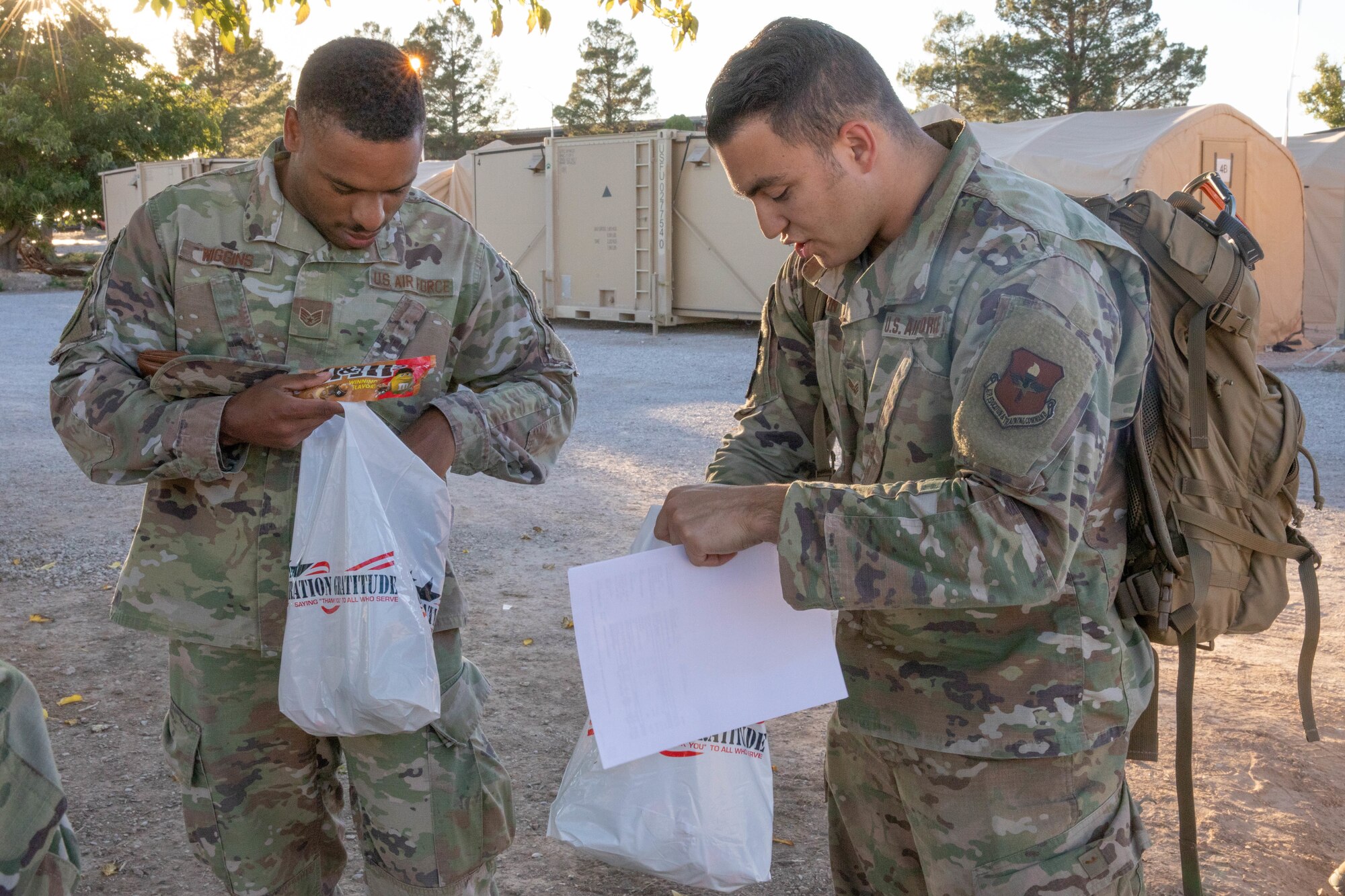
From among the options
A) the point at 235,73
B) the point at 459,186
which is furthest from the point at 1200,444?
the point at 235,73

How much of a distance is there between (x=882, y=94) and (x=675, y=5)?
3.82 metres

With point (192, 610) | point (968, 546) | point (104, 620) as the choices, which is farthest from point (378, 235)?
point (104, 620)

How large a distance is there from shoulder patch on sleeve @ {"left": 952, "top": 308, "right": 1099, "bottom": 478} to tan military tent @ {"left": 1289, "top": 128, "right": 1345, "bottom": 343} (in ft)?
49.9

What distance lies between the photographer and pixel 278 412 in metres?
2.03

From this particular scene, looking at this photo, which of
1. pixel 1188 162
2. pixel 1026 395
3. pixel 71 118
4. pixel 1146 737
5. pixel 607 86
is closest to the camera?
pixel 1026 395

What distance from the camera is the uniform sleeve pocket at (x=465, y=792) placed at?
222 centimetres

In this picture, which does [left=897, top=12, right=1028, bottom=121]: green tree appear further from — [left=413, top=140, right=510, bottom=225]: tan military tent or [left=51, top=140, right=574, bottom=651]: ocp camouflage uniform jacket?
[left=51, top=140, right=574, bottom=651]: ocp camouflage uniform jacket

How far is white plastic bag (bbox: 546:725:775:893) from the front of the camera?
2.02m

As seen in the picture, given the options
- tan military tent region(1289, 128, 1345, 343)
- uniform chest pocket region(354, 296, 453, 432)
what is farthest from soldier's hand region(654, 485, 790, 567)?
tan military tent region(1289, 128, 1345, 343)

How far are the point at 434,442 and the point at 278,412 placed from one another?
302mm

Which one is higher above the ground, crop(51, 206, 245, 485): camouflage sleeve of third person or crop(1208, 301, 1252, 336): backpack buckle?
crop(1208, 301, 1252, 336): backpack buckle

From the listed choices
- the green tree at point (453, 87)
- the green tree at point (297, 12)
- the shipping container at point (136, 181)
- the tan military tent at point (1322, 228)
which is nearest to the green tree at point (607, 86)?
the green tree at point (453, 87)

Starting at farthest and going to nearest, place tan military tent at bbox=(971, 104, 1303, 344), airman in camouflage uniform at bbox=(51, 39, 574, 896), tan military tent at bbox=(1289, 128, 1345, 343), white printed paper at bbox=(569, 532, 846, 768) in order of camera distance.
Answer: tan military tent at bbox=(1289, 128, 1345, 343) < tan military tent at bbox=(971, 104, 1303, 344) < airman in camouflage uniform at bbox=(51, 39, 574, 896) < white printed paper at bbox=(569, 532, 846, 768)

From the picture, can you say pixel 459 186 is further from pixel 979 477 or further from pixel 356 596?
pixel 979 477
